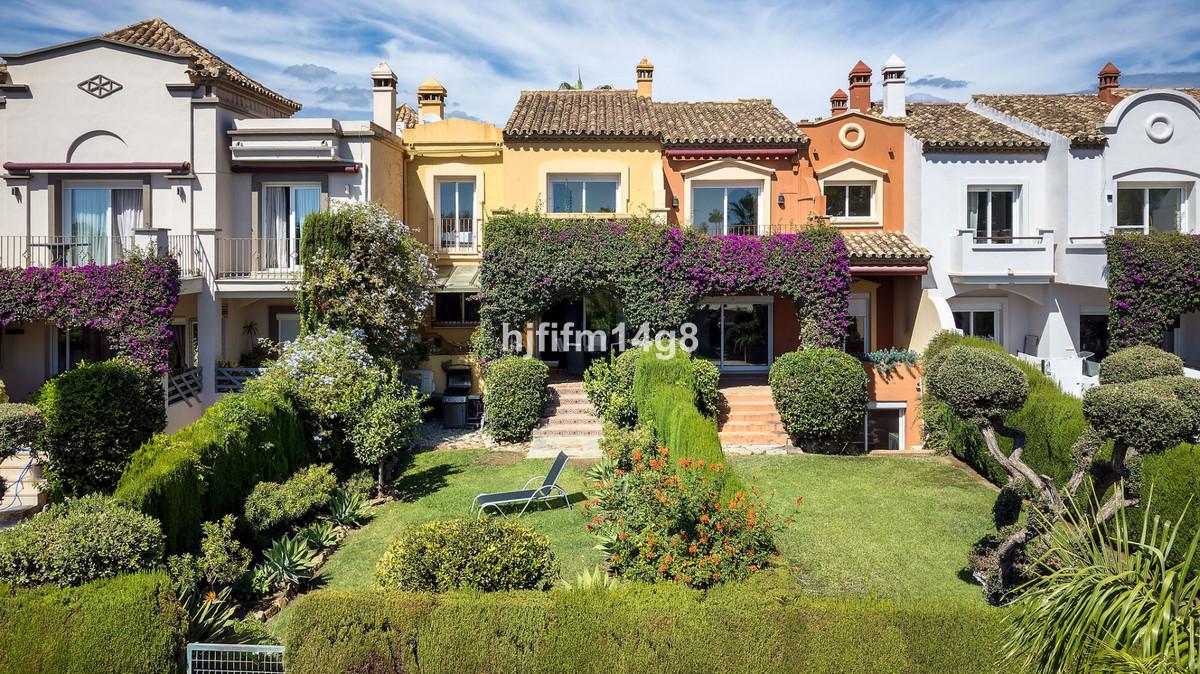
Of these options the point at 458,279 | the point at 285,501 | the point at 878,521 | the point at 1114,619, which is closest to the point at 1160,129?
the point at 878,521

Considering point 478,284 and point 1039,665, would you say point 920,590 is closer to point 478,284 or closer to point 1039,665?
point 1039,665

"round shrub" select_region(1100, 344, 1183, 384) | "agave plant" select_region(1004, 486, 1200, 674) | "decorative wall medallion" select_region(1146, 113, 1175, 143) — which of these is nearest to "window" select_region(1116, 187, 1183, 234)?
"decorative wall medallion" select_region(1146, 113, 1175, 143)

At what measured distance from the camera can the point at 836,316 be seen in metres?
23.1

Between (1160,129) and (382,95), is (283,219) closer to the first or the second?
(382,95)

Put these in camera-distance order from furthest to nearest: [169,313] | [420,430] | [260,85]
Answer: [260,85], [420,430], [169,313]

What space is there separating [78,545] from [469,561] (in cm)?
437

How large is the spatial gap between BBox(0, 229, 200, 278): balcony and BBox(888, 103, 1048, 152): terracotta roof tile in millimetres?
22902

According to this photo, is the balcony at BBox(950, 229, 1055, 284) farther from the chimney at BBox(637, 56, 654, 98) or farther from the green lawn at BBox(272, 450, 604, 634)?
the green lawn at BBox(272, 450, 604, 634)

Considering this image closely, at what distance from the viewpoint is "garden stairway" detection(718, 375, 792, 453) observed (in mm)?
20891

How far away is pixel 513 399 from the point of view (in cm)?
2131

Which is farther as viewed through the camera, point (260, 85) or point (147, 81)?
point (260, 85)

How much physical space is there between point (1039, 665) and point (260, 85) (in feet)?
89.8

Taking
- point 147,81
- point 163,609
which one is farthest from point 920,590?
point 147,81

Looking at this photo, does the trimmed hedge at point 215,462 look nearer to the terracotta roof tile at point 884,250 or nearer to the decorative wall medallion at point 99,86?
the decorative wall medallion at point 99,86
